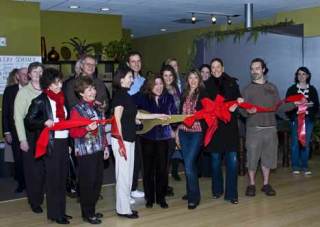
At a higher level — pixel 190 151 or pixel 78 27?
pixel 78 27

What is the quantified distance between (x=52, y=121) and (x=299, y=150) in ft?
12.5

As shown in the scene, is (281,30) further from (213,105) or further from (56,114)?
(56,114)

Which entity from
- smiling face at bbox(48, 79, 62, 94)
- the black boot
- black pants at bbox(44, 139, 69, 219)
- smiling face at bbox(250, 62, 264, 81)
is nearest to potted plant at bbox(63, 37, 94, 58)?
the black boot

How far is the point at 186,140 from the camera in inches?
185

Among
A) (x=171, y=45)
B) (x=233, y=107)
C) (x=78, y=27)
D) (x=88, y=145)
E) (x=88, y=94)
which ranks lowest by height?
(x=88, y=145)

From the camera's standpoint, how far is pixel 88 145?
13.7ft

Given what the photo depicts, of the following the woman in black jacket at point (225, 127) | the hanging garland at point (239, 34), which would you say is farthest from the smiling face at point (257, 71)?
the hanging garland at point (239, 34)

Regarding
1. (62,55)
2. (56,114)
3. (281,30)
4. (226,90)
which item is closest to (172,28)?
(62,55)

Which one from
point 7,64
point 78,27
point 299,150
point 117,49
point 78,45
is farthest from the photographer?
point 78,27

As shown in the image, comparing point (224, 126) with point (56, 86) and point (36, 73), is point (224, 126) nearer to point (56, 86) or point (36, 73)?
point (56, 86)

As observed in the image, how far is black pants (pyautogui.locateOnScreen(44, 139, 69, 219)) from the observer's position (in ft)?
13.8

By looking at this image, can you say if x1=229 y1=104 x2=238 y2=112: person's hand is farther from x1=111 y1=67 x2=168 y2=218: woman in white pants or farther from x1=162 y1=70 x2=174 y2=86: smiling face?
x1=111 y1=67 x2=168 y2=218: woman in white pants

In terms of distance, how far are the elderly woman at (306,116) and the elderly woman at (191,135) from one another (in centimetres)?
195

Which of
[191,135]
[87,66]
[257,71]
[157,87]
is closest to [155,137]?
[191,135]
